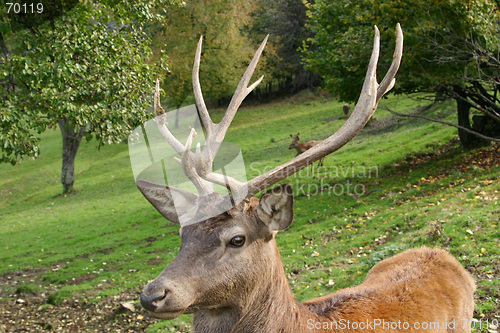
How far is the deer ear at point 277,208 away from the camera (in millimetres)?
3186

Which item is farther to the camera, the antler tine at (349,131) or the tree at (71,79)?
the tree at (71,79)

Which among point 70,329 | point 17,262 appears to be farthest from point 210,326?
point 17,262

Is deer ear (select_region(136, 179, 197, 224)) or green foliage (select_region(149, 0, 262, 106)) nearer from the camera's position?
deer ear (select_region(136, 179, 197, 224))

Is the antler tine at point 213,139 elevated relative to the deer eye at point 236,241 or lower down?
elevated

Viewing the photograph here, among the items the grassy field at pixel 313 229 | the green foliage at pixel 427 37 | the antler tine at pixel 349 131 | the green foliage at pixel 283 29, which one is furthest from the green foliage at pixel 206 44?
→ the antler tine at pixel 349 131

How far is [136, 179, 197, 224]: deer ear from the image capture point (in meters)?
3.47

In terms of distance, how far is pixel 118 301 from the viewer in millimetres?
8742

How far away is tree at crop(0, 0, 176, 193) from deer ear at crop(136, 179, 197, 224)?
16.1 ft

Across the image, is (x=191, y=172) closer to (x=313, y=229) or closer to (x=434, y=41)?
(x=313, y=229)

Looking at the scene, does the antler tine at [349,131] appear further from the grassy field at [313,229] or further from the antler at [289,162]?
the grassy field at [313,229]

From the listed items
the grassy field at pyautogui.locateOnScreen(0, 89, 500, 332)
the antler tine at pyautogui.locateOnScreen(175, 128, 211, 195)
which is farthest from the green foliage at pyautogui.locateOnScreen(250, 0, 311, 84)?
the antler tine at pyautogui.locateOnScreen(175, 128, 211, 195)

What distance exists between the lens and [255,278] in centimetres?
321

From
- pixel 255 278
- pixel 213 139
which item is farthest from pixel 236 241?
pixel 213 139

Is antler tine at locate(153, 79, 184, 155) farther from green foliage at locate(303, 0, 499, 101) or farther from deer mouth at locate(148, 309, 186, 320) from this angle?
green foliage at locate(303, 0, 499, 101)
